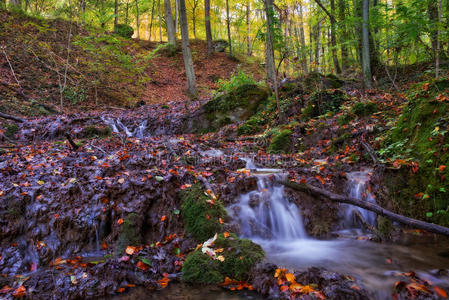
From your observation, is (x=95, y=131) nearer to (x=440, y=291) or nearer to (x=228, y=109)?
(x=228, y=109)

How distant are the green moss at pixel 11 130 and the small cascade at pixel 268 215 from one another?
758cm

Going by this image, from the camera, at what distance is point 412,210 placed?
160 inches

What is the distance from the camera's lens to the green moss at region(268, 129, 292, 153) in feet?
23.7

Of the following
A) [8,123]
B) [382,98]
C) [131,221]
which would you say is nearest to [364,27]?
[382,98]

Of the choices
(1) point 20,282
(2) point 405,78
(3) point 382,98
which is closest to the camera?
(1) point 20,282

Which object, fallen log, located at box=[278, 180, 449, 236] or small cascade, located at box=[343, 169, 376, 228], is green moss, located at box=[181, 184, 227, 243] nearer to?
fallen log, located at box=[278, 180, 449, 236]

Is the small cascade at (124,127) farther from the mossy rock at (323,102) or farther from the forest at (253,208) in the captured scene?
the mossy rock at (323,102)

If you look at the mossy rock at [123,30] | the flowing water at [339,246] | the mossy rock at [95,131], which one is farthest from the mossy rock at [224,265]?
the mossy rock at [123,30]

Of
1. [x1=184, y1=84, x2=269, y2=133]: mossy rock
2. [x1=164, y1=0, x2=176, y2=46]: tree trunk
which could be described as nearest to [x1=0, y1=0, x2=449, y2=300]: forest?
[x1=184, y1=84, x2=269, y2=133]: mossy rock

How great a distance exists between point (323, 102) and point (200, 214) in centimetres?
599

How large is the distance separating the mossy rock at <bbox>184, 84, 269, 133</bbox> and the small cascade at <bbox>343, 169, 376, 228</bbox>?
5545mm

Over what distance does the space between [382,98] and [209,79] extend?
1511 cm

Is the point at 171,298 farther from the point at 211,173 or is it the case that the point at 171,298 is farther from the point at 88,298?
the point at 211,173

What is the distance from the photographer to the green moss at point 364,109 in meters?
6.77
